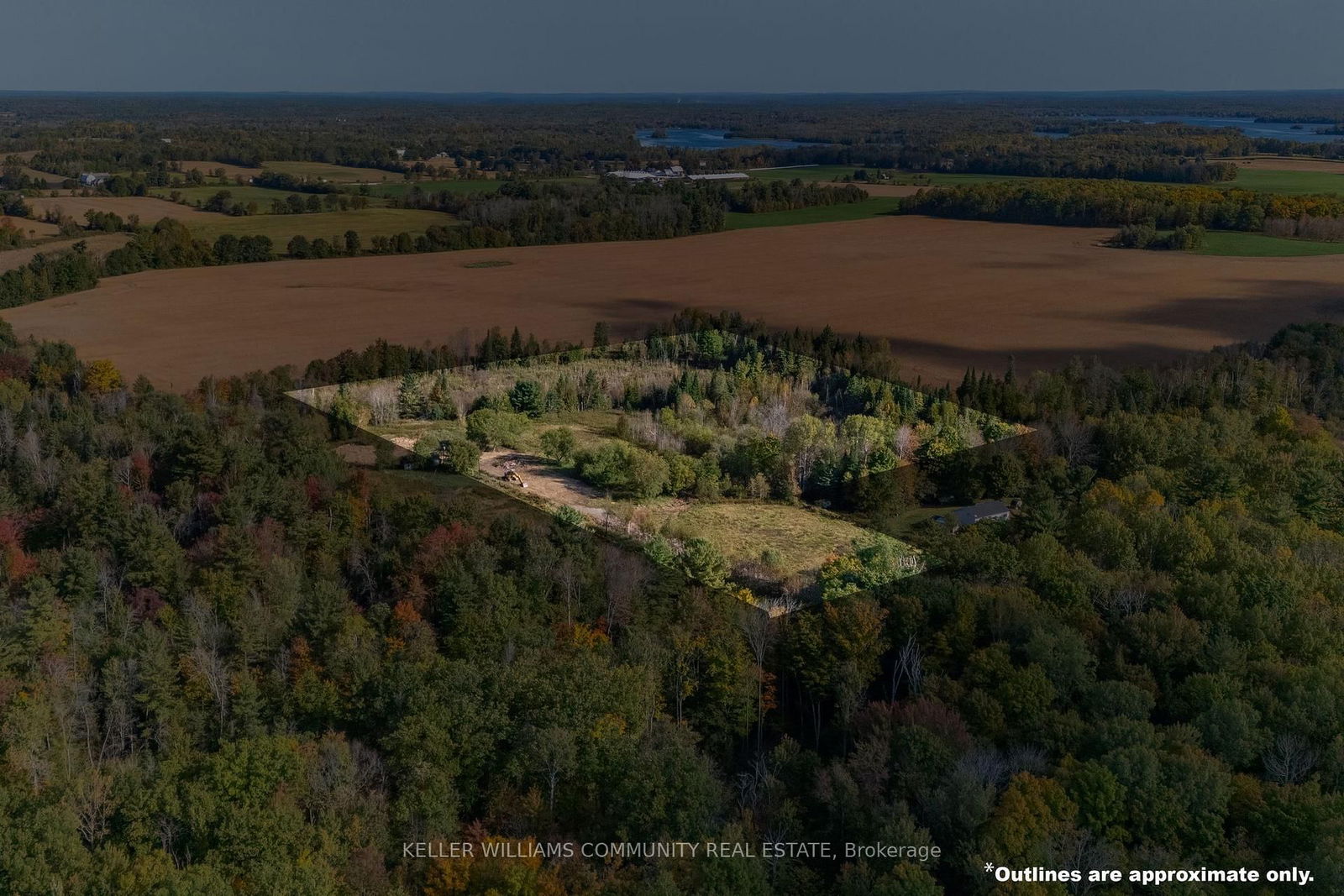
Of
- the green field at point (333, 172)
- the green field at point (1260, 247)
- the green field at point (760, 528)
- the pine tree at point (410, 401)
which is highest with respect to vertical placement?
the green field at point (333, 172)

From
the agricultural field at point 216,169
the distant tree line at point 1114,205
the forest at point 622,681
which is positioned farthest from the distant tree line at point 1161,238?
the agricultural field at point 216,169

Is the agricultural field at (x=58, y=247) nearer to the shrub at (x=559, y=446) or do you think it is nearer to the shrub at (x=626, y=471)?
the shrub at (x=559, y=446)

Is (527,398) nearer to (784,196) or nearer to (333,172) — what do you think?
(784,196)

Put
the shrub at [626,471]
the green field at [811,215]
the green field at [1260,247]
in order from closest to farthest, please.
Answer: the shrub at [626,471] → the green field at [1260,247] → the green field at [811,215]

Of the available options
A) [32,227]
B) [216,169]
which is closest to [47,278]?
[32,227]

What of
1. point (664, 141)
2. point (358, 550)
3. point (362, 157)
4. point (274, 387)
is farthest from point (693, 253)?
point (664, 141)

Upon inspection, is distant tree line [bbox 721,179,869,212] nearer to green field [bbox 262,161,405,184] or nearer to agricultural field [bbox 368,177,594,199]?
agricultural field [bbox 368,177,594,199]

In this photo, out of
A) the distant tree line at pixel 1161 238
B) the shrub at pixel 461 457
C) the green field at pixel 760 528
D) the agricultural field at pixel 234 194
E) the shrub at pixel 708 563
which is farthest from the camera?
the agricultural field at pixel 234 194
